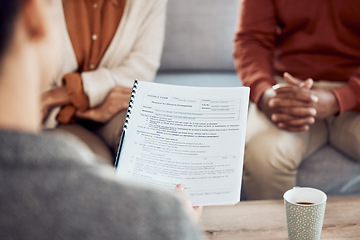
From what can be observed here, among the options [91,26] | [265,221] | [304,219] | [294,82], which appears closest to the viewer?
[304,219]

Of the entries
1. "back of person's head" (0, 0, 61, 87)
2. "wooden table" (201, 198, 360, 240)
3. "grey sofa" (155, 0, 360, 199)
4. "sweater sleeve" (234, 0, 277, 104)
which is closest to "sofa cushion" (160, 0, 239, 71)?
"grey sofa" (155, 0, 360, 199)

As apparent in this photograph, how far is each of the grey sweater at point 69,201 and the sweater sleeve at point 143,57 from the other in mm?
1057

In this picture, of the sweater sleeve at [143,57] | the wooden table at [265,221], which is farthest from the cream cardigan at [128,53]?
the wooden table at [265,221]

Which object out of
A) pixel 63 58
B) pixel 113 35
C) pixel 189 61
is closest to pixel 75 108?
pixel 63 58

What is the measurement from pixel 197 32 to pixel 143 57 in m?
0.48

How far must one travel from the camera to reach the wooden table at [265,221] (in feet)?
2.67

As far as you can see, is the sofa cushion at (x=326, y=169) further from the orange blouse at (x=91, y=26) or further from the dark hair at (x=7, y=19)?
the dark hair at (x=7, y=19)

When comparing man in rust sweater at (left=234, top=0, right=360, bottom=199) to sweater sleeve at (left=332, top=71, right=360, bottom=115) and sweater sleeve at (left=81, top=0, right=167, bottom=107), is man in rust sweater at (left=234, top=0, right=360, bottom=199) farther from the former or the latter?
sweater sleeve at (left=81, top=0, right=167, bottom=107)

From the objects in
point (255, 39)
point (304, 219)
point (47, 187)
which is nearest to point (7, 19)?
point (47, 187)

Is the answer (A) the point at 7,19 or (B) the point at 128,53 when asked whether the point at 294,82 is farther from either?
(A) the point at 7,19

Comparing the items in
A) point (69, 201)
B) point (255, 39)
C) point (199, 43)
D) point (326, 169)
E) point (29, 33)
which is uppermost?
point (29, 33)

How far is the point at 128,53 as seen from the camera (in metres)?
1.49

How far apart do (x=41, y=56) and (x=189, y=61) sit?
155 centimetres

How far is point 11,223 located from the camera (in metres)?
0.30
